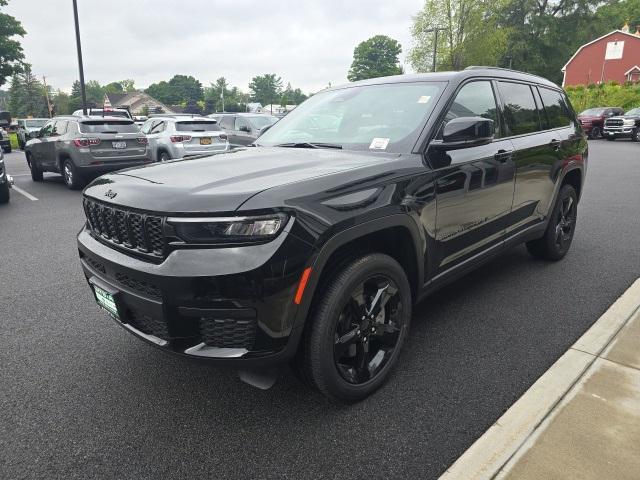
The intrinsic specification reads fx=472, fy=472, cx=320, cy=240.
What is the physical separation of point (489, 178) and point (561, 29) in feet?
206

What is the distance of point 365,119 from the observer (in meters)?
3.18

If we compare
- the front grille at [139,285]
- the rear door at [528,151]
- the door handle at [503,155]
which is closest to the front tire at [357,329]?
the front grille at [139,285]

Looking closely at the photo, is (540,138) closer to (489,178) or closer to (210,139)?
(489,178)

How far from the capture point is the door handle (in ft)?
11.0

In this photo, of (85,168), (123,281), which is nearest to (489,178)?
(123,281)

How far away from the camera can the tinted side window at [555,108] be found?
4.32 m

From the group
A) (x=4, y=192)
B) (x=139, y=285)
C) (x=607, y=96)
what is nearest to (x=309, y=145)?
(x=139, y=285)

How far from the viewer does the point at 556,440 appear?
216cm

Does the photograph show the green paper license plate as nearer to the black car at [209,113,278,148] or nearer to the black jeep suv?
the black jeep suv

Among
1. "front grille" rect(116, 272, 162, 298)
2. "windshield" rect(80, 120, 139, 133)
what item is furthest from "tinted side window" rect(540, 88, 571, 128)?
"windshield" rect(80, 120, 139, 133)

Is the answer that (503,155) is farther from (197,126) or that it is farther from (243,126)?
(243,126)

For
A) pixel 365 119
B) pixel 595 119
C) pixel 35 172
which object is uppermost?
pixel 595 119

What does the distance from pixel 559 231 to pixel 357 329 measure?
316cm

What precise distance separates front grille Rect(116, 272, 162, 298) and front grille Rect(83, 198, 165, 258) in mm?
135
